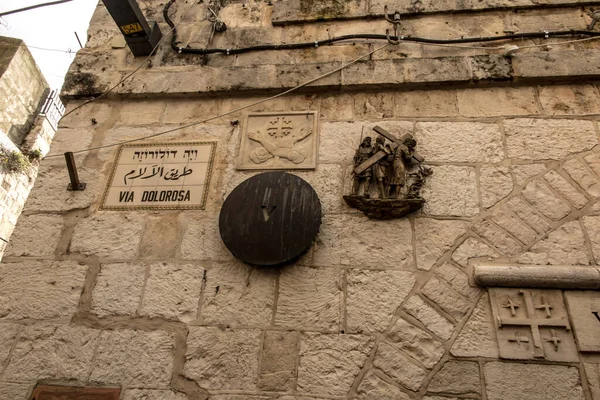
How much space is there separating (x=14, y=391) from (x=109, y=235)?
96cm

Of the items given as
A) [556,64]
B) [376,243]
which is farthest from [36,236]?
[556,64]

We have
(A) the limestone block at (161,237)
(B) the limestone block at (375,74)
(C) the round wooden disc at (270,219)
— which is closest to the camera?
(C) the round wooden disc at (270,219)

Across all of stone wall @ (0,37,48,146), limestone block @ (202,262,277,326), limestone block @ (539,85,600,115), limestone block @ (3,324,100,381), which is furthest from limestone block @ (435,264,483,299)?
stone wall @ (0,37,48,146)

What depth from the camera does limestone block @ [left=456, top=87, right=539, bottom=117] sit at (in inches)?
113

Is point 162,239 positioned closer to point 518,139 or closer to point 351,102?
point 351,102

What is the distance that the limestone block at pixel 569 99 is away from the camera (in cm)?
283

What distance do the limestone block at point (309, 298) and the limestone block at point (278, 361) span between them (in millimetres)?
74

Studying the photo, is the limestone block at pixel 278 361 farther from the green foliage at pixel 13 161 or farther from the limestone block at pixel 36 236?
the green foliage at pixel 13 161

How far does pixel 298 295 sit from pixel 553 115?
6.62ft

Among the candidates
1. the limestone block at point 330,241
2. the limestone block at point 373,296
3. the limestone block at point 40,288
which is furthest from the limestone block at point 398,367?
the limestone block at point 40,288

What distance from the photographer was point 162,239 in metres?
2.69

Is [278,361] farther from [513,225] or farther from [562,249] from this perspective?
[562,249]

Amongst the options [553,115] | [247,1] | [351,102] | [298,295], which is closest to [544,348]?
[298,295]

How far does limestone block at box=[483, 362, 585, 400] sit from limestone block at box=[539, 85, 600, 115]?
1.64 m
